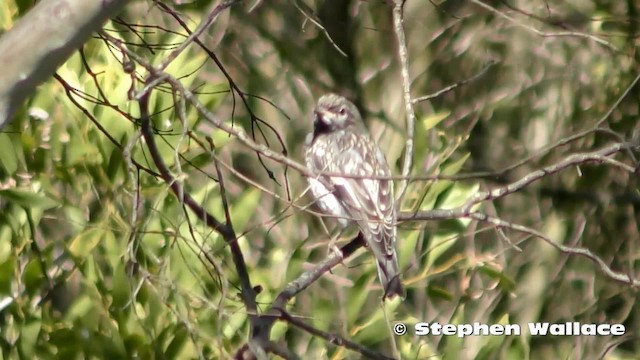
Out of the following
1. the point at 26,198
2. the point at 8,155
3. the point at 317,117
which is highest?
the point at 8,155

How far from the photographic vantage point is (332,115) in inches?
206

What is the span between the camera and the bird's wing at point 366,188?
168 inches

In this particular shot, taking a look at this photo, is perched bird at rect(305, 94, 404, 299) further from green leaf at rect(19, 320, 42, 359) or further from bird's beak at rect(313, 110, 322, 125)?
green leaf at rect(19, 320, 42, 359)

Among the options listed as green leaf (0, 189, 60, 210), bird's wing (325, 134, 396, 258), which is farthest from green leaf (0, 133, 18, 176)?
bird's wing (325, 134, 396, 258)

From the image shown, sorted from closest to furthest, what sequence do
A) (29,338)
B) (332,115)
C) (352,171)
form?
(29,338), (352,171), (332,115)

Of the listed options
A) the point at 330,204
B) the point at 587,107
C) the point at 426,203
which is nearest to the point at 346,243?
the point at 330,204

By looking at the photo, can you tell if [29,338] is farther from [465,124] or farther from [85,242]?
[465,124]

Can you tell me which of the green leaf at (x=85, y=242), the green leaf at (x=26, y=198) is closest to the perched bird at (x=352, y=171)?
the green leaf at (x=85, y=242)

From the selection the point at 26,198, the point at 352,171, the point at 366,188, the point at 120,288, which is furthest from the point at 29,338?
the point at 352,171

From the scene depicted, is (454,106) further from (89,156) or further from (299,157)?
(89,156)

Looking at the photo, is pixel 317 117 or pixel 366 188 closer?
pixel 366 188

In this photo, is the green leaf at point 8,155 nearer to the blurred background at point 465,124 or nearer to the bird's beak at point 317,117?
the blurred background at point 465,124

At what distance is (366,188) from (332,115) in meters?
0.58

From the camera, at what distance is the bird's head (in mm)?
5227
